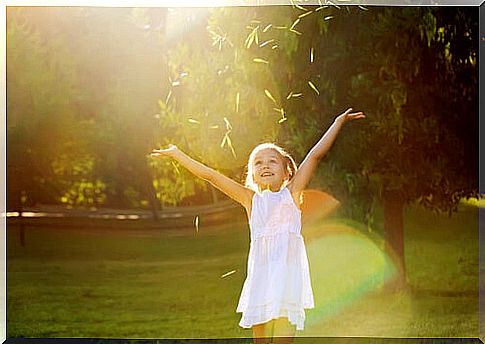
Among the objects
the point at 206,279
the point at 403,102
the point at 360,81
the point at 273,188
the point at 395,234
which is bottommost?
the point at 206,279

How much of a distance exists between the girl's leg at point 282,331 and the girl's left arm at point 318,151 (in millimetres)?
819

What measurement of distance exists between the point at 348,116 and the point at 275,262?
1030 mm

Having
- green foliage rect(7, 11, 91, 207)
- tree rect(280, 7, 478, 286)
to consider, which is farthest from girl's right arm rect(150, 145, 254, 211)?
green foliage rect(7, 11, 91, 207)

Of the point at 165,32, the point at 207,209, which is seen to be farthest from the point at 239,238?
the point at 165,32

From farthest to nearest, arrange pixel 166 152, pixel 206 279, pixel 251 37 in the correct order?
pixel 206 279 < pixel 166 152 < pixel 251 37

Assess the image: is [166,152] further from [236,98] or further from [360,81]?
[360,81]

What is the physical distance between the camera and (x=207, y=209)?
357 inches

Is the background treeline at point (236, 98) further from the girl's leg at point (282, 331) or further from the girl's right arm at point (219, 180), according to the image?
the girl's leg at point (282, 331)

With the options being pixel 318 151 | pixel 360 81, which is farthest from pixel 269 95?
pixel 360 81

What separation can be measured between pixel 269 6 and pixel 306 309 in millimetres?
1928

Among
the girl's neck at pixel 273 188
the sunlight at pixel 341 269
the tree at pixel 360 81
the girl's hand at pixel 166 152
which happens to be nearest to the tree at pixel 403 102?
the tree at pixel 360 81

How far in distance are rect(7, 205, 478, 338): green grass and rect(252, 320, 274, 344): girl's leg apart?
0.16m

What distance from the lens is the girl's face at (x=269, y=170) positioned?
8789 mm

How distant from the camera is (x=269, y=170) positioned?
347 inches
